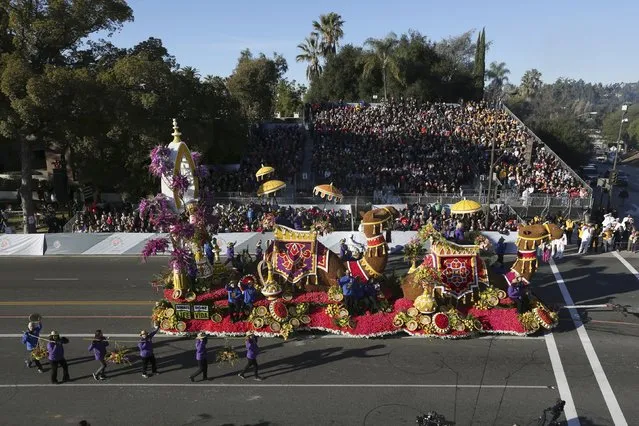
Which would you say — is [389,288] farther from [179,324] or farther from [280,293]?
[179,324]

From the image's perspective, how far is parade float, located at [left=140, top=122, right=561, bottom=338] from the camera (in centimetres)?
1427

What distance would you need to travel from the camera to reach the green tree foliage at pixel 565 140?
165 ft

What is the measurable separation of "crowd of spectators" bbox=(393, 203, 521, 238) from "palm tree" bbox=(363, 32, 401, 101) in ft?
97.3

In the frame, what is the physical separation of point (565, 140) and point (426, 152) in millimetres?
21923

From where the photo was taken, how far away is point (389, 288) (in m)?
16.0

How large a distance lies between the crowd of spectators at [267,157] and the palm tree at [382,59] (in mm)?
14945

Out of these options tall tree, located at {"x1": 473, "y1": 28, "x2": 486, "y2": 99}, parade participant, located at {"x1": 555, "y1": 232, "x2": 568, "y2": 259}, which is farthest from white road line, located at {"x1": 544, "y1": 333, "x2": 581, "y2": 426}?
tall tree, located at {"x1": 473, "y1": 28, "x2": 486, "y2": 99}

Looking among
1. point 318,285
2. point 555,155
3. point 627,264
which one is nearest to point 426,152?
point 555,155

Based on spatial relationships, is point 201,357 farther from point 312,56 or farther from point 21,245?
point 312,56

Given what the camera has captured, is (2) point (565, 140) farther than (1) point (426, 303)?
Yes

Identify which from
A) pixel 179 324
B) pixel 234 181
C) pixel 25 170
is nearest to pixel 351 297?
pixel 179 324

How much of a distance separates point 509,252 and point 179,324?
1576cm

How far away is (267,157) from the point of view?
3541cm

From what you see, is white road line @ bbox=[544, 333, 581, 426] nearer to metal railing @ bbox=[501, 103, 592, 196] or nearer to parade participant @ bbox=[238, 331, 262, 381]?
parade participant @ bbox=[238, 331, 262, 381]
